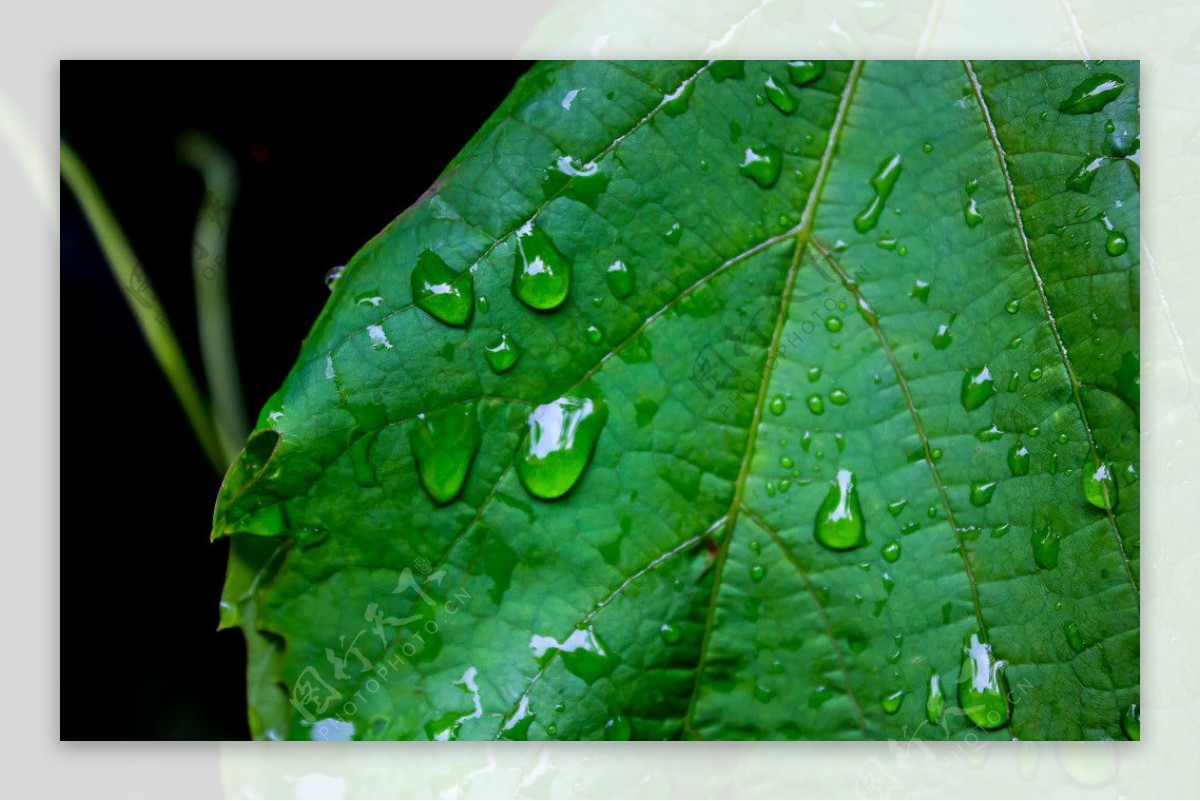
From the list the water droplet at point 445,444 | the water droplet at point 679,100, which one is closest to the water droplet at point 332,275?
the water droplet at point 445,444

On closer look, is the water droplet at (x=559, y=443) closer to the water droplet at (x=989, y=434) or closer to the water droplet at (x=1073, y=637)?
the water droplet at (x=989, y=434)

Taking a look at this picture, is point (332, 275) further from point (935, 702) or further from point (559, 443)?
point (935, 702)

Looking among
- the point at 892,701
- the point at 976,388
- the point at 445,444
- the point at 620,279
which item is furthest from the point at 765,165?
the point at 892,701

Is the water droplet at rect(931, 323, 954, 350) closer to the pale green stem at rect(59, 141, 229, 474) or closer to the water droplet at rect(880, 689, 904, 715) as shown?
the water droplet at rect(880, 689, 904, 715)

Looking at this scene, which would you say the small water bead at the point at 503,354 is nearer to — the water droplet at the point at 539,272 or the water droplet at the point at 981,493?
the water droplet at the point at 539,272

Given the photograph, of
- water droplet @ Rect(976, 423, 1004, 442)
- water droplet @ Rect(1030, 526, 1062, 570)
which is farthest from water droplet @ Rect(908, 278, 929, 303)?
water droplet @ Rect(1030, 526, 1062, 570)

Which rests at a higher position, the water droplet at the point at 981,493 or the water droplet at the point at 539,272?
the water droplet at the point at 539,272

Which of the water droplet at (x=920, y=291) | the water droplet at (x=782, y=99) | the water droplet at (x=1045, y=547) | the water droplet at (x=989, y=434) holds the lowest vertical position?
the water droplet at (x=1045, y=547)
